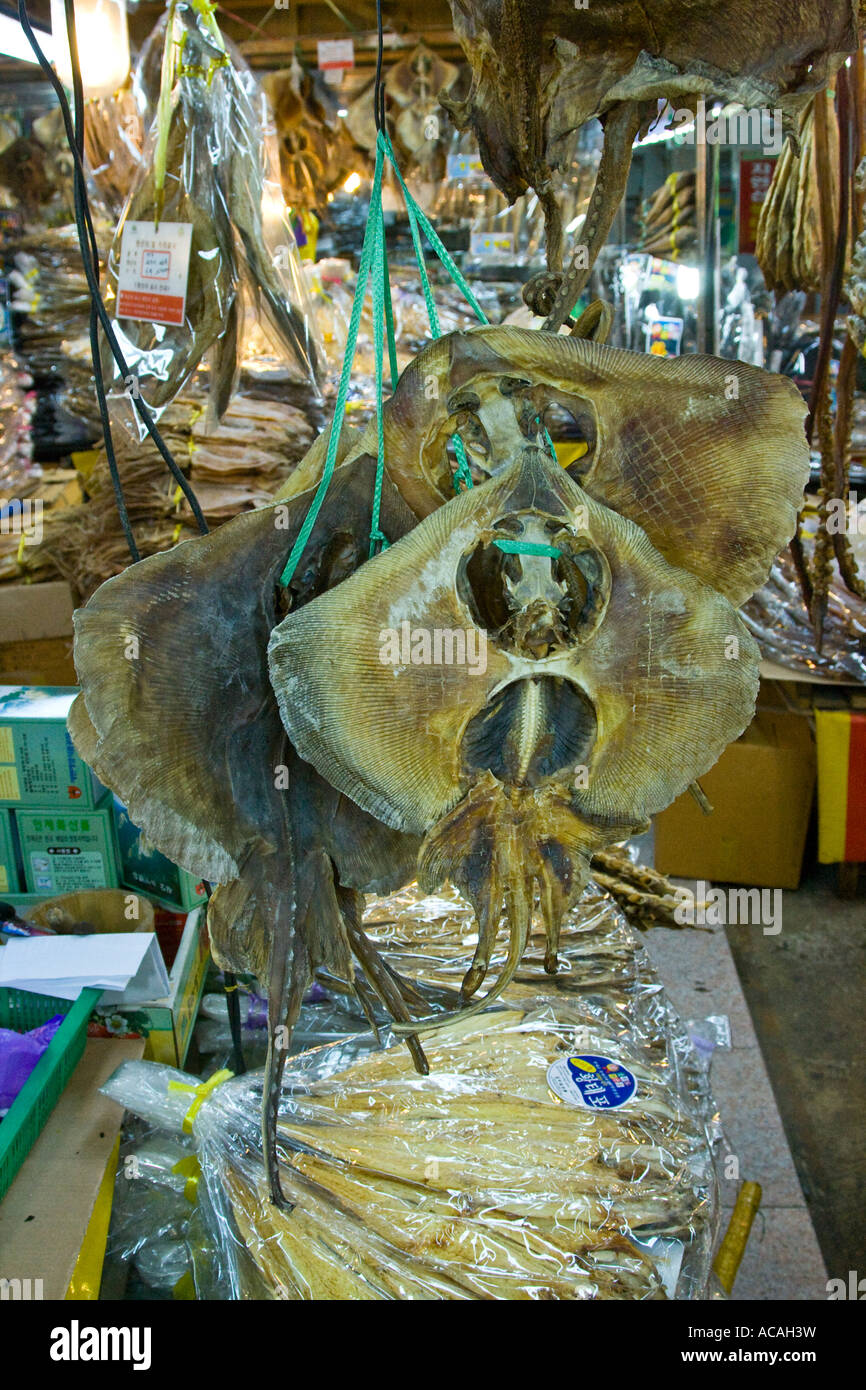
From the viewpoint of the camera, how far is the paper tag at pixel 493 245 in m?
4.20

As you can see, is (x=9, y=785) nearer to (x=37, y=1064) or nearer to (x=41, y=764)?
(x=41, y=764)

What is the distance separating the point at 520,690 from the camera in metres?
0.76

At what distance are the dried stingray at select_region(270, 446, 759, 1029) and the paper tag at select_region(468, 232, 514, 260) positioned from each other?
12.6 ft

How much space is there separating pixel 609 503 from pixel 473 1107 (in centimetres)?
104

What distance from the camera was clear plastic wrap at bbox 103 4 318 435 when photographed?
72.5 inches

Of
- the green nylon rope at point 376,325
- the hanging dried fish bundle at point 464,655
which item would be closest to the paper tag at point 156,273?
the green nylon rope at point 376,325

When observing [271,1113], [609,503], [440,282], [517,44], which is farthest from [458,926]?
[440,282]

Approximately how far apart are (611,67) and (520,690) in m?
0.62

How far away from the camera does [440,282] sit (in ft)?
13.6

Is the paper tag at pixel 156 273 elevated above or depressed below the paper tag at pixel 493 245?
below

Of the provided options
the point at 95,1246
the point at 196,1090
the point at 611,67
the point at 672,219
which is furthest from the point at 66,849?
the point at 672,219

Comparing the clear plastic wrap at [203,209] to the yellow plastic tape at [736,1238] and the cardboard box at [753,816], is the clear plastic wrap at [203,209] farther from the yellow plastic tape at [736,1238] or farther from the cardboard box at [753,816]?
the cardboard box at [753,816]

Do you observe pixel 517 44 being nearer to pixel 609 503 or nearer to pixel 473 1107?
pixel 609 503

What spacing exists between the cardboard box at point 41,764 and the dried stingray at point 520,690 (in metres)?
1.28
